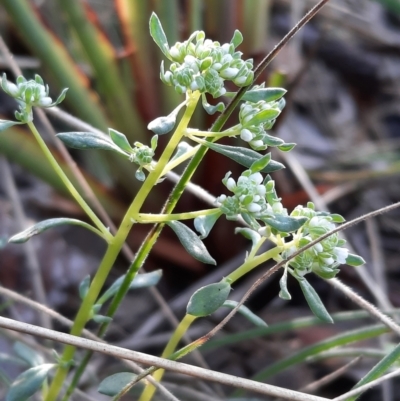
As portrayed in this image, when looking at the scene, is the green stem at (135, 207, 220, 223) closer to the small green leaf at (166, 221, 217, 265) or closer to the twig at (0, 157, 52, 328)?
the small green leaf at (166, 221, 217, 265)

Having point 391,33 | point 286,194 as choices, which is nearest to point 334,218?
point 286,194

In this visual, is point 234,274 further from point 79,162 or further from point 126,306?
point 79,162

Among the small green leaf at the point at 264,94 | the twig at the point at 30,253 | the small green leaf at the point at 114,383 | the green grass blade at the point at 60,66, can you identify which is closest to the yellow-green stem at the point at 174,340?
the small green leaf at the point at 114,383

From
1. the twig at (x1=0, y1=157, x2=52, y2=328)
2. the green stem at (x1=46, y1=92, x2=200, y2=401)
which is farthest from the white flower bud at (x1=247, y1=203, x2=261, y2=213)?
the twig at (x1=0, y1=157, x2=52, y2=328)

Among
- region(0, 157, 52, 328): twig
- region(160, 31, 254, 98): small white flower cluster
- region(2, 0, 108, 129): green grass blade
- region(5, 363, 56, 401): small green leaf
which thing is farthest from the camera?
region(2, 0, 108, 129): green grass blade

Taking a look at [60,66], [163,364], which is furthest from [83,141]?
[60,66]

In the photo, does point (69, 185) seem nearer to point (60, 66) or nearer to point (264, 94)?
point (264, 94)
